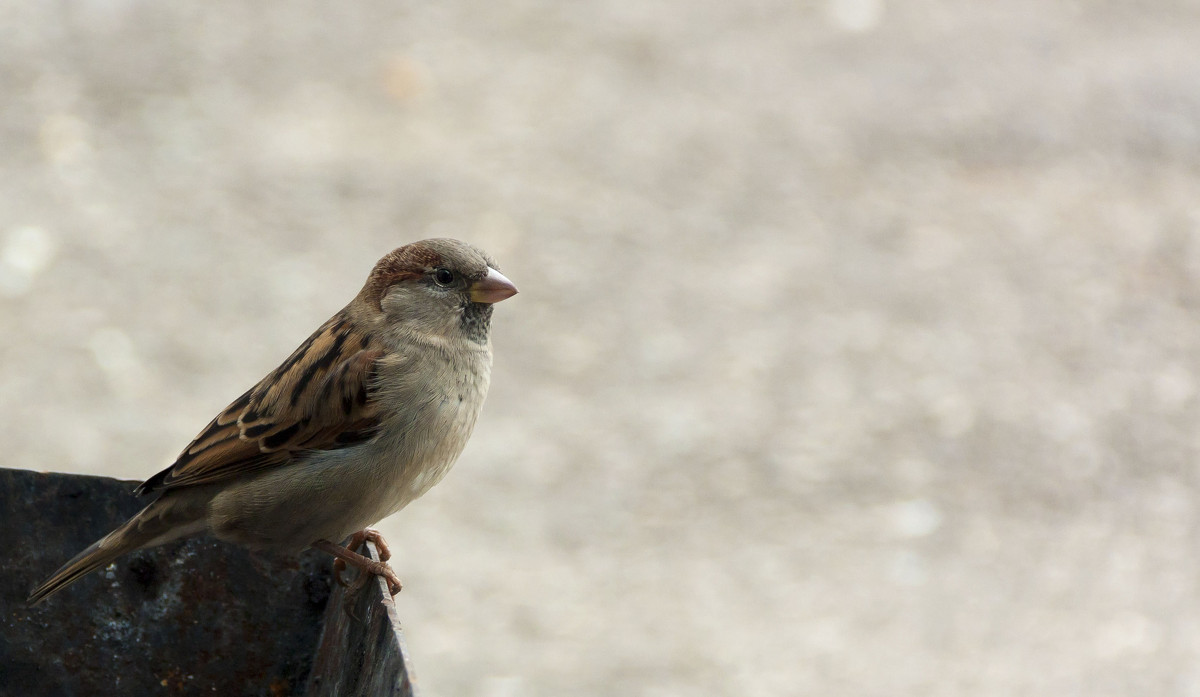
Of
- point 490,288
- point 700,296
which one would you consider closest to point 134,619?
point 490,288

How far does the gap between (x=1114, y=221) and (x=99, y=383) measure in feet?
17.9

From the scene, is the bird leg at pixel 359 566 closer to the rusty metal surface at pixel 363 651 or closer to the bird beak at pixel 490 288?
the rusty metal surface at pixel 363 651

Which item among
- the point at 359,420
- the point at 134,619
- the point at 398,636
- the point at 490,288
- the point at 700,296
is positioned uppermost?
the point at 700,296

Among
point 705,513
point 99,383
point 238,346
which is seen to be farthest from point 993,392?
point 99,383

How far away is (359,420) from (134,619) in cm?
61

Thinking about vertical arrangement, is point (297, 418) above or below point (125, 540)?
above

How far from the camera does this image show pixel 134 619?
7.18 ft

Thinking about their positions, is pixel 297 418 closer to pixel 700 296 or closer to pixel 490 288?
pixel 490 288

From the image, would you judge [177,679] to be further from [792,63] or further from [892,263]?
[792,63]

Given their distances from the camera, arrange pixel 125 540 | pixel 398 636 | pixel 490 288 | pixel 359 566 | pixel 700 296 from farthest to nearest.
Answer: pixel 700 296, pixel 490 288, pixel 359 566, pixel 125 540, pixel 398 636

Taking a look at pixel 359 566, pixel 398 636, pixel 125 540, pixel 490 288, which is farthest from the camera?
pixel 490 288

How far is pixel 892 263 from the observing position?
24.3 feet

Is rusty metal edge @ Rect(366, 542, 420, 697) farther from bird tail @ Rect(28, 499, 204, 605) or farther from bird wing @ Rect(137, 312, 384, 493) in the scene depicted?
bird wing @ Rect(137, 312, 384, 493)

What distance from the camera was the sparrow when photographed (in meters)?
2.55
